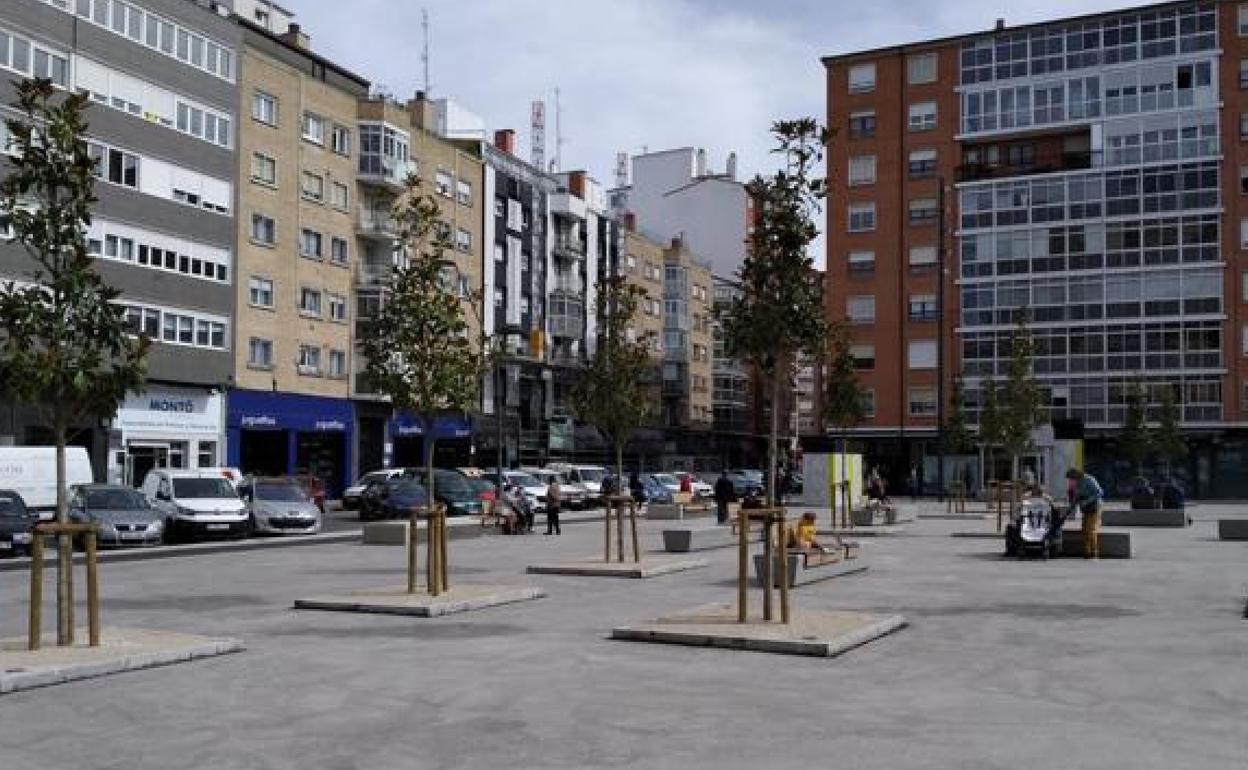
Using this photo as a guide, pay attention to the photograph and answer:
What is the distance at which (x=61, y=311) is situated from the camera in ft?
38.0

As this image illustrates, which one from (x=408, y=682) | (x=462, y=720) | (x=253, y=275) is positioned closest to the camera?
(x=462, y=720)

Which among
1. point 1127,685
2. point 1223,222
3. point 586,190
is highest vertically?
point 586,190

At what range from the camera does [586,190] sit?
88.6m

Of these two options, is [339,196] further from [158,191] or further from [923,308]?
[923,308]

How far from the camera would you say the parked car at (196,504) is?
31234mm

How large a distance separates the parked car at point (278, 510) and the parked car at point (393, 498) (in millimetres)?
3172

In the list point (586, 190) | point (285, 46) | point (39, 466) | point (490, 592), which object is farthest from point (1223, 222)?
point (490, 592)

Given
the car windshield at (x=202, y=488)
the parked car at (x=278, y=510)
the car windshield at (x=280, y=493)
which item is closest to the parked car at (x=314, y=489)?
the car windshield at (x=280, y=493)

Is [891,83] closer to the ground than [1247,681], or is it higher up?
higher up

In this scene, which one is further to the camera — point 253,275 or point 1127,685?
point 253,275

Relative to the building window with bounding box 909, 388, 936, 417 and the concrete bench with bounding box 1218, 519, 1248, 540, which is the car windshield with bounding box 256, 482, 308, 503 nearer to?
the concrete bench with bounding box 1218, 519, 1248, 540

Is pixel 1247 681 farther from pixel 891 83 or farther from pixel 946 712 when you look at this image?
pixel 891 83

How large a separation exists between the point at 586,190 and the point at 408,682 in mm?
80026

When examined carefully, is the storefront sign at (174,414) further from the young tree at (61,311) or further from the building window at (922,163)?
the building window at (922,163)
